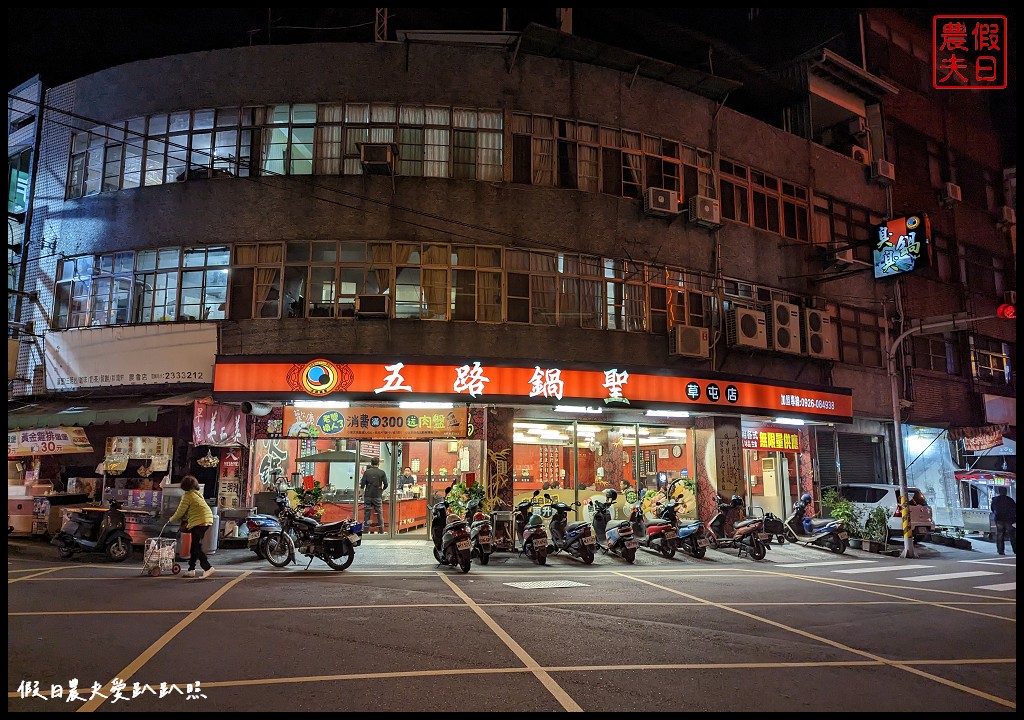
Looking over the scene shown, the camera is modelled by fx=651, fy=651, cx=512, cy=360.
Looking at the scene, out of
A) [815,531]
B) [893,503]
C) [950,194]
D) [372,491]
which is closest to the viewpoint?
[372,491]

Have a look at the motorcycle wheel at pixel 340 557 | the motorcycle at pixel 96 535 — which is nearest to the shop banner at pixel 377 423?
the motorcycle wheel at pixel 340 557

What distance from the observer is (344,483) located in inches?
637

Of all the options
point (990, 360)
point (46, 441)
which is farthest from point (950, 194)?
point (46, 441)

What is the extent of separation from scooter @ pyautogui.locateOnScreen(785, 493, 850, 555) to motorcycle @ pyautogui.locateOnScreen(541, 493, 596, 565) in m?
7.05

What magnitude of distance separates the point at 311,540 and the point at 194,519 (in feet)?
6.91

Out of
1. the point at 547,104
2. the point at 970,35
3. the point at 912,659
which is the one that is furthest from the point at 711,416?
the point at 970,35

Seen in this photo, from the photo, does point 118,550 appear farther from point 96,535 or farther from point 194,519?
point 194,519

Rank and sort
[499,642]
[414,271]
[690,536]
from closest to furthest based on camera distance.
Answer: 1. [499,642]
2. [690,536]
3. [414,271]

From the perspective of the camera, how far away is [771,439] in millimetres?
20547

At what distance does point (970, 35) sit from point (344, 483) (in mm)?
24004

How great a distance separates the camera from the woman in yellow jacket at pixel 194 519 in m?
10.9

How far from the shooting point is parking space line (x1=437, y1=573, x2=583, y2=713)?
16.8ft

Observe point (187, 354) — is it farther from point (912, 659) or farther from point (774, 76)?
point (774, 76)

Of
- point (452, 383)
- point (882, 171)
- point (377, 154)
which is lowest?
point (452, 383)
